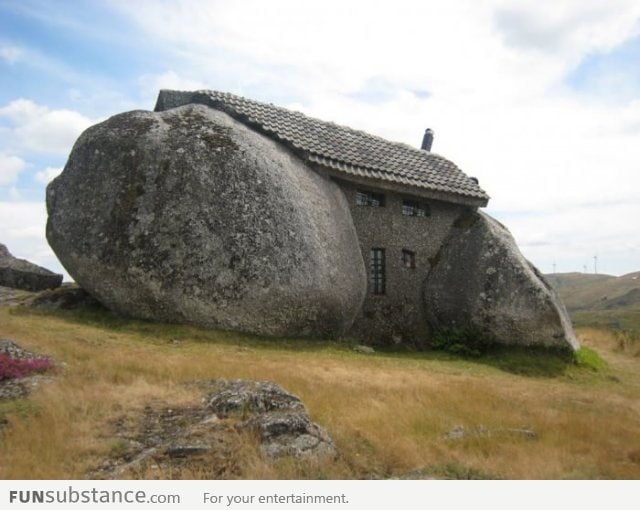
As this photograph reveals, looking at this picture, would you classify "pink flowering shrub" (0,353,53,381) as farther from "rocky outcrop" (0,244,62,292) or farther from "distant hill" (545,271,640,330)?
"distant hill" (545,271,640,330)

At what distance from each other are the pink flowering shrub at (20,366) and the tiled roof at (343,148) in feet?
42.4

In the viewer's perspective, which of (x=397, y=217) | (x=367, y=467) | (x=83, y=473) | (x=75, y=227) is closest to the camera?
(x=83, y=473)

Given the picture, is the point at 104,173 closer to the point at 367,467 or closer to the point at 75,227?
the point at 75,227

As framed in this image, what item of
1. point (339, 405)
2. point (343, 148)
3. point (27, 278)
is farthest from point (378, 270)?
point (27, 278)

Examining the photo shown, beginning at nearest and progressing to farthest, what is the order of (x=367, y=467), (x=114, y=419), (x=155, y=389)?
(x=367, y=467), (x=114, y=419), (x=155, y=389)

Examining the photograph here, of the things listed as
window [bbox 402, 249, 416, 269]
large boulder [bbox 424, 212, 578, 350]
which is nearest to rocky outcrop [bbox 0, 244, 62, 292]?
window [bbox 402, 249, 416, 269]

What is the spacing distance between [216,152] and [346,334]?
26.4ft

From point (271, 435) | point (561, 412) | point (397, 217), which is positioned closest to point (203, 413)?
point (271, 435)

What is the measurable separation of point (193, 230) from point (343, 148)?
330 inches

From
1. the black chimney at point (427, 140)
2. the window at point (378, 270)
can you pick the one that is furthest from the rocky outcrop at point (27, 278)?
the black chimney at point (427, 140)

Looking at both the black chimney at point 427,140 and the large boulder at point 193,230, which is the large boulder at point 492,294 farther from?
the black chimney at point 427,140

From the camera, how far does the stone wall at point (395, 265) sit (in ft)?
75.8

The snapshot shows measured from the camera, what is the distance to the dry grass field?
335 inches

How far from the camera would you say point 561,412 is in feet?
42.4
